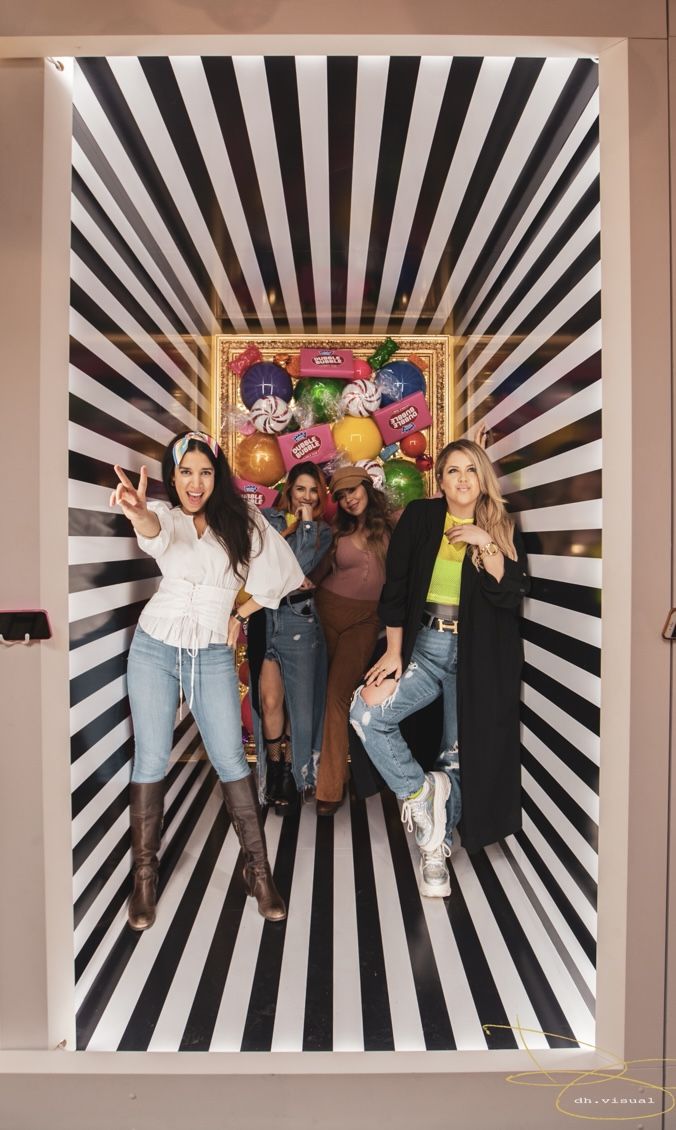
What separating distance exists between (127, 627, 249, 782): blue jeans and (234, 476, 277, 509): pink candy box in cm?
170

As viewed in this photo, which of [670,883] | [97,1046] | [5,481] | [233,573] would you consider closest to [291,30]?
[5,481]

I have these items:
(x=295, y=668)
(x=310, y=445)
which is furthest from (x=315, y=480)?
(x=295, y=668)

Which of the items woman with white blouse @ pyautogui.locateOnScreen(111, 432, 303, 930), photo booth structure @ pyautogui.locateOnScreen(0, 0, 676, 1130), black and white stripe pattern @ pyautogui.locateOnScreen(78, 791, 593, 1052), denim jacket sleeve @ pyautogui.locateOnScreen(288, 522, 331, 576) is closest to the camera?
photo booth structure @ pyautogui.locateOnScreen(0, 0, 676, 1130)

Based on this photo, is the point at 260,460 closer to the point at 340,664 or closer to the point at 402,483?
the point at 402,483

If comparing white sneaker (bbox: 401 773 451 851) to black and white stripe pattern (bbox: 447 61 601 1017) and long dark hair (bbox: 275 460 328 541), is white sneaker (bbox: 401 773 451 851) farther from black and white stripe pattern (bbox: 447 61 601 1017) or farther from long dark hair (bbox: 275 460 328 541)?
long dark hair (bbox: 275 460 328 541)

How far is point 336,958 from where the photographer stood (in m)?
2.26

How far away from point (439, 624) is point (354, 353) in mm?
2242

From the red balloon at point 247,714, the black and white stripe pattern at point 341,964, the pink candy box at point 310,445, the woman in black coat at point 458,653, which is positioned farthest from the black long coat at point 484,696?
the red balloon at point 247,714

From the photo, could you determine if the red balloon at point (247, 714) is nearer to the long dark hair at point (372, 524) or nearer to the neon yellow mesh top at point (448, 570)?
the long dark hair at point (372, 524)

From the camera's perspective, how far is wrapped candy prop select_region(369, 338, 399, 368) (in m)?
4.12

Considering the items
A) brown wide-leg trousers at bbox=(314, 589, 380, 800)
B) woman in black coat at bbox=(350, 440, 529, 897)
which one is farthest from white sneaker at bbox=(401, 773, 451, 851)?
brown wide-leg trousers at bbox=(314, 589, 380, 800)

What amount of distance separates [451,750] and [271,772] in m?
1.06

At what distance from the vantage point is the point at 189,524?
2.52 metres

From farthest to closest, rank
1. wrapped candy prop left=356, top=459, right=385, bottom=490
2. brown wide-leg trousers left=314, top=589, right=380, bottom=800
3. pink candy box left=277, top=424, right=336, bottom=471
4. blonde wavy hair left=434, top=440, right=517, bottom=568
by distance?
pink candy box left=277, top=424, right=336, bottom=471 < wrapped candy prop left=356, top=459, right=385, bottom=490 < brown wide-leg trousers left=314, top=589, right=380, bottom=800 < blonde wavy hair left=434, top=440, right=517, bottom=568
